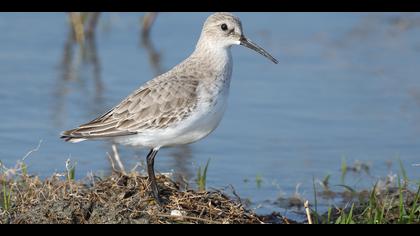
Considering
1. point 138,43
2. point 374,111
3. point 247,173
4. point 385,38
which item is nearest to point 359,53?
point 385,38

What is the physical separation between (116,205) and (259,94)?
5.46m

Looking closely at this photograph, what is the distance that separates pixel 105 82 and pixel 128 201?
5577 mm

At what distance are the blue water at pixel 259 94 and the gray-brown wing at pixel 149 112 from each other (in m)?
1.85

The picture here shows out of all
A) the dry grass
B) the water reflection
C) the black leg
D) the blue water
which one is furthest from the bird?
the water reflection

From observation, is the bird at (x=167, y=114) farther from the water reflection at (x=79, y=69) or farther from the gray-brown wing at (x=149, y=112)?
the water reflection at (x=79, y=69)

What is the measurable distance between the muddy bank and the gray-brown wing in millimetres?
405

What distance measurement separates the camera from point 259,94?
1230 cm

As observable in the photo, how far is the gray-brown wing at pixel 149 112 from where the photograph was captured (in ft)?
25.9

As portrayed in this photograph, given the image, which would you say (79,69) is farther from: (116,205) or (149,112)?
(116,205)

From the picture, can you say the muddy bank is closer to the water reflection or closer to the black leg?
the black leg

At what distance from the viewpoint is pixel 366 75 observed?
1323cm

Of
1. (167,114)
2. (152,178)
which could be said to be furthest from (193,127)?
(152,178)
